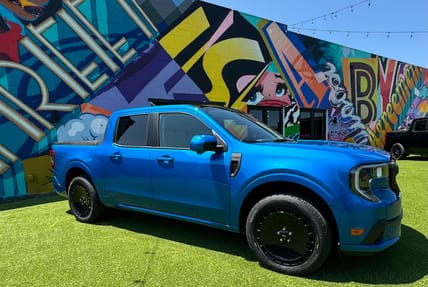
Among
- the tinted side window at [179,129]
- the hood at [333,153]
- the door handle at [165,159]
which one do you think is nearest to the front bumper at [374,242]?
the hood at [333,153]

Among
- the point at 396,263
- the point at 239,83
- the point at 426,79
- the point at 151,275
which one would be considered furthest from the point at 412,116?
the point at 151,275

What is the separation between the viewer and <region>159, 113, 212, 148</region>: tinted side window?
388cm

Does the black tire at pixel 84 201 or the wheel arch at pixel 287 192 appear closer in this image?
the wheel arch at pixel 287 192

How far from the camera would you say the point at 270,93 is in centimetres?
1280

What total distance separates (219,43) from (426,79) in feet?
60.8

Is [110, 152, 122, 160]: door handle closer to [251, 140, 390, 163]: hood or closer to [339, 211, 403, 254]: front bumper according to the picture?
[251, 140, 390, 163]: hood

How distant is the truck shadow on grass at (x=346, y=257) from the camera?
3053 mm

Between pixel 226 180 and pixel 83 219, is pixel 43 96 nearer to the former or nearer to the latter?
pixel 83 219

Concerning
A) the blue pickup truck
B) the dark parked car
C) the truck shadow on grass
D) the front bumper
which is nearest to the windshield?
the blue pickup truck

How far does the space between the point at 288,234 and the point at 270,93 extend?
1024cm

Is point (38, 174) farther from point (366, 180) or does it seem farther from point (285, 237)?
point (366, 180)

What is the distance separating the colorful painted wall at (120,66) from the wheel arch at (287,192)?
642 centimetres

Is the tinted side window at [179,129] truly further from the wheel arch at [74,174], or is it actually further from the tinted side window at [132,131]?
the wheel arch at [74,174]

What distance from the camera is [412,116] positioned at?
21.4 metres
